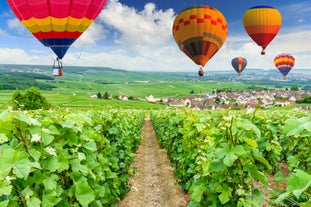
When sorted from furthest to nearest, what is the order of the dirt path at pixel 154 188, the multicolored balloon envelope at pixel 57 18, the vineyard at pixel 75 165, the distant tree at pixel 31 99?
the distant tree at pixel 31 99 < the multicolored balloon envelope at pixel 57 18 < the dirt path at pixel 154 188 < the vineyard at pixel 75 165

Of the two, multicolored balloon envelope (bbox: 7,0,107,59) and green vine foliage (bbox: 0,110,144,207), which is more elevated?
multicolored balloon envelope (bbox: 7,0,107,59)

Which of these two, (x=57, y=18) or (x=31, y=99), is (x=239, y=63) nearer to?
(x=31, y=99)

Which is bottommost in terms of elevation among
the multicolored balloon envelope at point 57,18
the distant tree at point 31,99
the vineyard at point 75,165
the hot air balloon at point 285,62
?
the distant tree at point 31,99

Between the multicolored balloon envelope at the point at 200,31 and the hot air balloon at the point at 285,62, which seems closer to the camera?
the multicolored balloon envelope at the point at 200,31

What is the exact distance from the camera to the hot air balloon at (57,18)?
18.1 meters

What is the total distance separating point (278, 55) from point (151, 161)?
49716mm

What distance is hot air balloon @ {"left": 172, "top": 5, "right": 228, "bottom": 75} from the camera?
26375mm

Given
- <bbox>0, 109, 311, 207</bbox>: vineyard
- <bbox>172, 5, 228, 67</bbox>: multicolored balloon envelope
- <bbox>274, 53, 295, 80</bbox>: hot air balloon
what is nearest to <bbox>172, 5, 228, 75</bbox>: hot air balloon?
<bbox>172, 5, 228, 67</bbox>: multicolored balloon envelope

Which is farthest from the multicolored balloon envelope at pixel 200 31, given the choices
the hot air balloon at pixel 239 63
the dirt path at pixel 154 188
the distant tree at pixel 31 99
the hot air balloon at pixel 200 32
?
the distant tree at pixel 31 99

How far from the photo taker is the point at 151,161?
17.3 m

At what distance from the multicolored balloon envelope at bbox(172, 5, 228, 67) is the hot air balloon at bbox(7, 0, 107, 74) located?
28.8 ft

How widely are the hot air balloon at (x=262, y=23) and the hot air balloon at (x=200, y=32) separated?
8.03 m

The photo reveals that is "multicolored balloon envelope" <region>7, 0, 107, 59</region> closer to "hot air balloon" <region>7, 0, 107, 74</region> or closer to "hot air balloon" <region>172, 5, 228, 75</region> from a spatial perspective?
"hot air balloon" <region>7, 0, 107, 74</region>

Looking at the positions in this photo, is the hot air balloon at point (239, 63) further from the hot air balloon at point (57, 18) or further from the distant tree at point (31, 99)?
the hot air balloon at point (57, 18)
